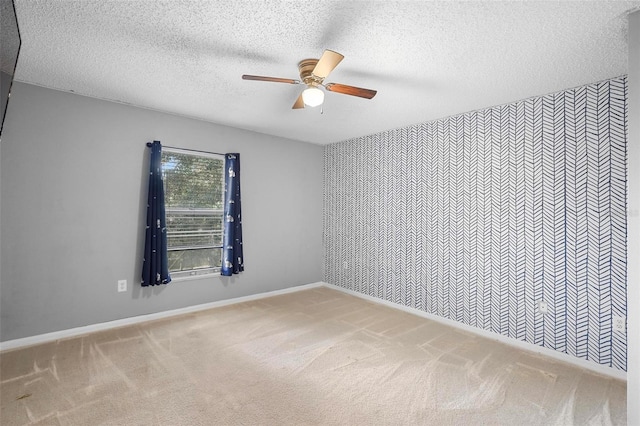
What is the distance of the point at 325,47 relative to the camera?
2.16 meters

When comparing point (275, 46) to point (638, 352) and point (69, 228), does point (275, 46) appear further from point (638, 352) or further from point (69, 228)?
point (638, 352)

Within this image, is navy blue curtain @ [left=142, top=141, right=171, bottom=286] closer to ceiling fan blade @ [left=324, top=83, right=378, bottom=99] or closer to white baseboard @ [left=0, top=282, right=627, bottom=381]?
white baseboard @ [left=0, top=282, right=627, bottom=381]

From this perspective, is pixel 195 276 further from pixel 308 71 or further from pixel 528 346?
pixel 528 346

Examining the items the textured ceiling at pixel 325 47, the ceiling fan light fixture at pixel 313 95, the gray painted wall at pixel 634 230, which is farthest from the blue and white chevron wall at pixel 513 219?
the ceiling fan light fixture at pixel 313 95

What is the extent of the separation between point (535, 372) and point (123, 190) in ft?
14.2

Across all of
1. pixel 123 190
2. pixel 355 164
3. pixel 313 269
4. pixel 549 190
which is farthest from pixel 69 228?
pixel 549 190

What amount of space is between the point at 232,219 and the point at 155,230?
3.09ft

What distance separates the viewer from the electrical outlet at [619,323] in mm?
2463

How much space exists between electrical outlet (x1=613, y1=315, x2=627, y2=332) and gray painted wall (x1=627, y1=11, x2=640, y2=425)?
2.99 feet

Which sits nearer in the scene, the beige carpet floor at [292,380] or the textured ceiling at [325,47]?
the textured ceiling at [325,47]

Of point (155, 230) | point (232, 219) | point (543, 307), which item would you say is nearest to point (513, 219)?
point (543, 307)

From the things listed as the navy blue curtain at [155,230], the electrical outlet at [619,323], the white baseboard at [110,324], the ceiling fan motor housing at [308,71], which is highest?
the ceiling fan motor housing at [308,71]

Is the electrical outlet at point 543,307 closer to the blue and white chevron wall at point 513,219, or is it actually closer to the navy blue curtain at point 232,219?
the blue and white chevron wall at point 513,219

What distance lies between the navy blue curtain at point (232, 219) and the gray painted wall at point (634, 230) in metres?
3.73
